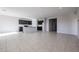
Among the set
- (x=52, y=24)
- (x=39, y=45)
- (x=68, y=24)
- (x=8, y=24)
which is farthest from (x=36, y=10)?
(x=52, y=24)

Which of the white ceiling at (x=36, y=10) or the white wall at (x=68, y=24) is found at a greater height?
the white ceiling at (x=36, y=10)

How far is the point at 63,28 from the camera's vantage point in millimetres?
12500

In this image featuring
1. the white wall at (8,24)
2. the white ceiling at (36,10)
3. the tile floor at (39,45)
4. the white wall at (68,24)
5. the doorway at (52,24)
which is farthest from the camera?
the doorway at (52,24)

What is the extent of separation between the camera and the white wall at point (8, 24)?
13219mm

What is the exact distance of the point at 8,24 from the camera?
13906 millimetres

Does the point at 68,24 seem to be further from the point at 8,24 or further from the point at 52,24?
the point at 8,24

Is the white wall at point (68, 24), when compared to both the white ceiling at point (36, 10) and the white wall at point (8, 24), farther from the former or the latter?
the white wall at point (8, 24)

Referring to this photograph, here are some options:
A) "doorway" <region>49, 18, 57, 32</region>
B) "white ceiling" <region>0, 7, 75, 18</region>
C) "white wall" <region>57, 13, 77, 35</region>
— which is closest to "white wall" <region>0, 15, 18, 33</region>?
"white ceiling" <region>0, 7, 75, 18</region>

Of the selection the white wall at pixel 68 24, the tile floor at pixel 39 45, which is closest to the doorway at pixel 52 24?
the white wall at pixel 68 24

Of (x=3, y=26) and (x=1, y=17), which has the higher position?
(x=1, y=17)

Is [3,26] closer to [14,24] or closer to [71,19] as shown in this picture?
[14,24]
